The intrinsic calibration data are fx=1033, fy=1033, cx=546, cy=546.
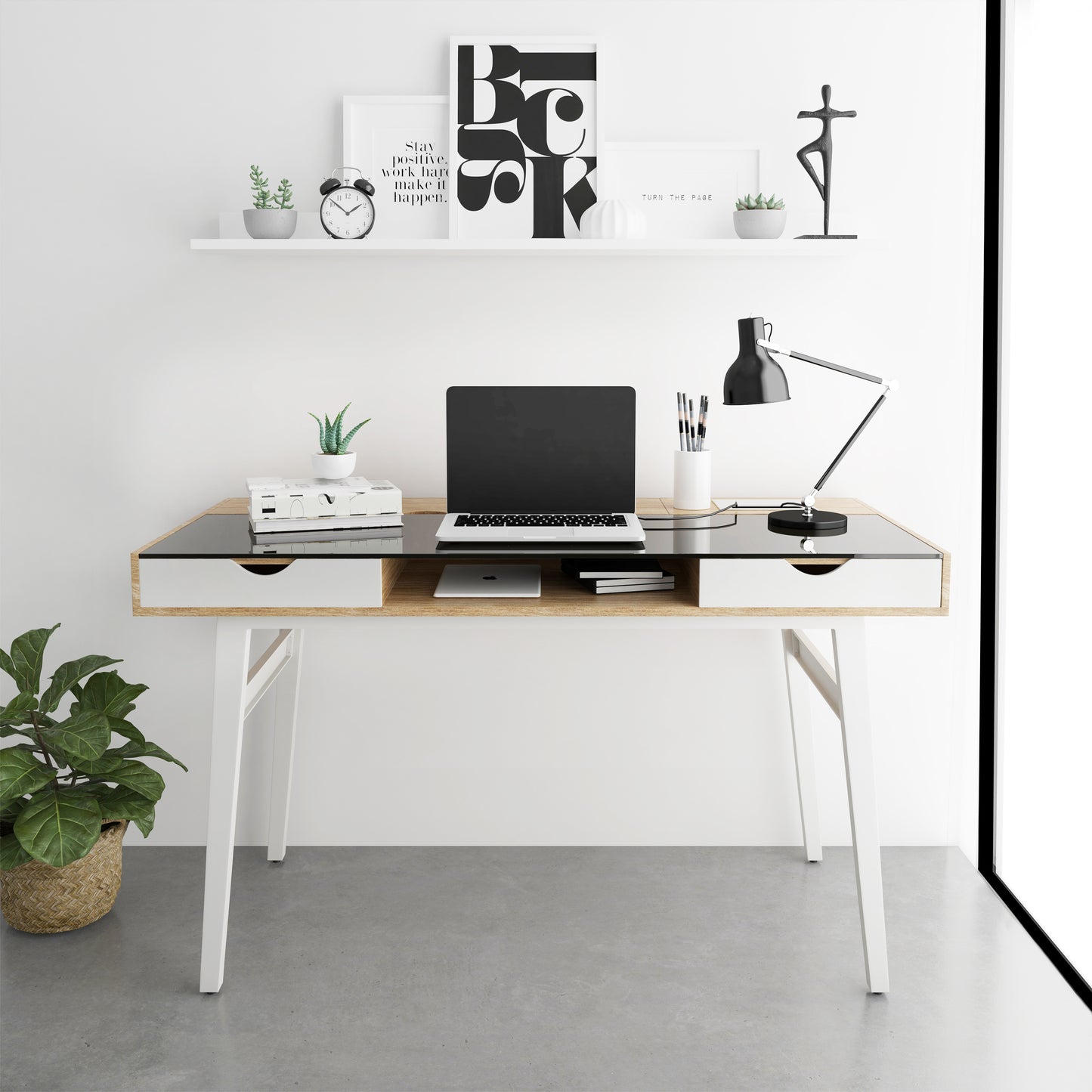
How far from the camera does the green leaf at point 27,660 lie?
215cm

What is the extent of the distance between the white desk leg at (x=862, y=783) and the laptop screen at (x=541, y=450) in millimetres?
540

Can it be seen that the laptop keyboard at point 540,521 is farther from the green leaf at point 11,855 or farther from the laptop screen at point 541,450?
the green leaf at point 11,855

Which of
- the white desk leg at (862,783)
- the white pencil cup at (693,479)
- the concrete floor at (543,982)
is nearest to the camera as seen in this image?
the concrete floor at (543,982)

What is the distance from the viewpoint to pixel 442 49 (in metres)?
2.37

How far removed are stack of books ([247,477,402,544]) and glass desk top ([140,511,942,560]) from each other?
1.0 inches

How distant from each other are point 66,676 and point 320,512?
26.5 inches

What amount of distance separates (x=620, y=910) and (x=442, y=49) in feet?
6.56

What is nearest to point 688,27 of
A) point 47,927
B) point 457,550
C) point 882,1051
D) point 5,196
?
point 457,550

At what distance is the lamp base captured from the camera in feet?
6.67

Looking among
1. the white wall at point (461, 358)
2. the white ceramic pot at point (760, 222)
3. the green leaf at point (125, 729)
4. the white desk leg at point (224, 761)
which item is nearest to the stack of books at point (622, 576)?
the white wall at point (461, 358)

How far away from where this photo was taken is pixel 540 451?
218 centimetres

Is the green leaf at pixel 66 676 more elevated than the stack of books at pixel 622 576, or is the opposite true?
the stack of books at pixel 622 576

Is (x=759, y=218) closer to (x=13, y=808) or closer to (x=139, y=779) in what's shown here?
(x=139, y=779)

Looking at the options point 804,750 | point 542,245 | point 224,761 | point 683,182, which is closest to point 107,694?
point 224,761
